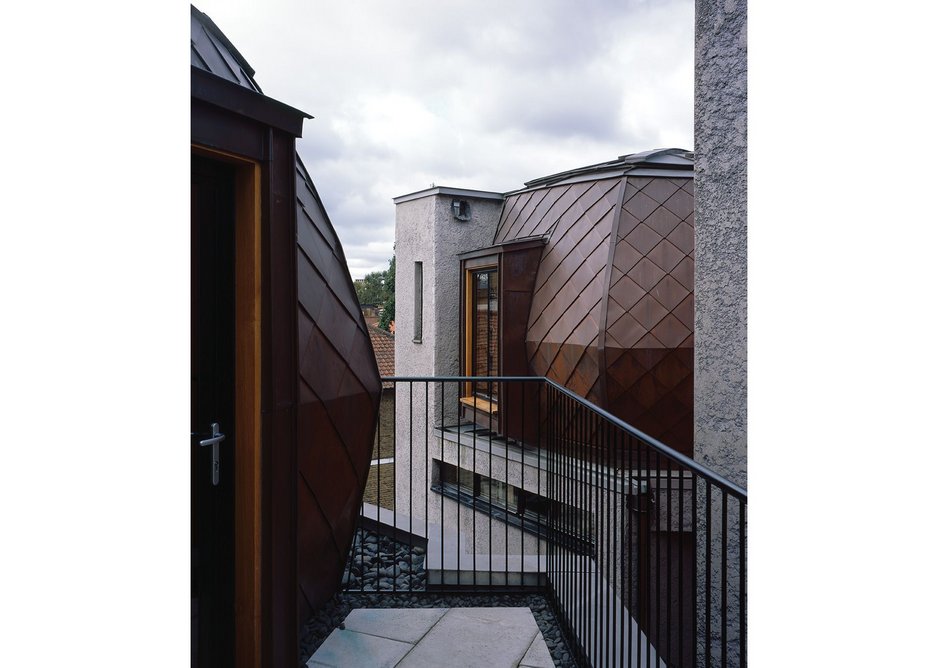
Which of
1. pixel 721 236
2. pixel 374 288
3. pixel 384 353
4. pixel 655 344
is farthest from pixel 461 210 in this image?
pixel 374 288

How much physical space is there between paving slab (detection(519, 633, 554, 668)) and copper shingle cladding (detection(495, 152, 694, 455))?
5.07 meters

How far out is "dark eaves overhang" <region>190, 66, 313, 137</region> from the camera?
1702 millimetres

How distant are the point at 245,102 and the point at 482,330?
7803 millimetres

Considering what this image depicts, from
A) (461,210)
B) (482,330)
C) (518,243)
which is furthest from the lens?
(461,210)

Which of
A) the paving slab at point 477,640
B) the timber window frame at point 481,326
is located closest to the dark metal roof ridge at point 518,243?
the timber window frame at point 481,326

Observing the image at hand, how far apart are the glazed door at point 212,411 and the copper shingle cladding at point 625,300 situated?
6102 mm

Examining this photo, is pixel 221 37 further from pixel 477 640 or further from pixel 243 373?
pixel 477 640

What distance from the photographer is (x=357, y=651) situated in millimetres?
2637

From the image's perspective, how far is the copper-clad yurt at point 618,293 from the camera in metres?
7.56

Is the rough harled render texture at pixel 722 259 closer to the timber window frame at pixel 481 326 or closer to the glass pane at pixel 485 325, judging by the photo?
the timber window frame at pixel 481 326
